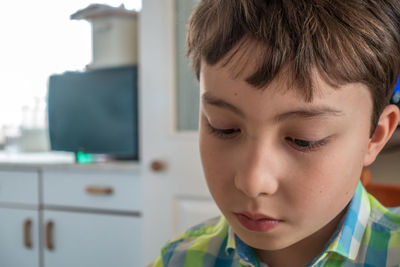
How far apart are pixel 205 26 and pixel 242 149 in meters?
0.17

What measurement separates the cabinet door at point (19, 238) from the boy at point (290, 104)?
1.83m

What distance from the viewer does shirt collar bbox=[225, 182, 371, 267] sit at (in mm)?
539

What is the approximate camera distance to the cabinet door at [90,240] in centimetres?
187

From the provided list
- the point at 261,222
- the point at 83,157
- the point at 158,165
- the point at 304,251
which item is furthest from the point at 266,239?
the point at 83,157

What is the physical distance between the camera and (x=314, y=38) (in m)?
0.45

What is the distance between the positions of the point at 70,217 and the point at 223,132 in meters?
1.65

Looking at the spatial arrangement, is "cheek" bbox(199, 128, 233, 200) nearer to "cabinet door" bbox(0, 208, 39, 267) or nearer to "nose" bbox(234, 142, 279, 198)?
"nose" bbox(234, 142, 279, 198)

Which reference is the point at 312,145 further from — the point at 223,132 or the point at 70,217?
the point at 70,217

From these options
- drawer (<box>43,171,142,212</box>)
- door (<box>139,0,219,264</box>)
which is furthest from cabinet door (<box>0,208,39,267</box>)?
door (<box>139,0,219,264</box>)

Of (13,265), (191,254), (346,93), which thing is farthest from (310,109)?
(13,265)

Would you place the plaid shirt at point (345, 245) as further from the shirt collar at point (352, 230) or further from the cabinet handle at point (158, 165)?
the cabinet handle at point (158, 165)

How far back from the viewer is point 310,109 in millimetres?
449

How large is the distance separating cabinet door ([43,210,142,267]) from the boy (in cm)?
143

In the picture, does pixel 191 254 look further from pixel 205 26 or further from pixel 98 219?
pixel 98 219
